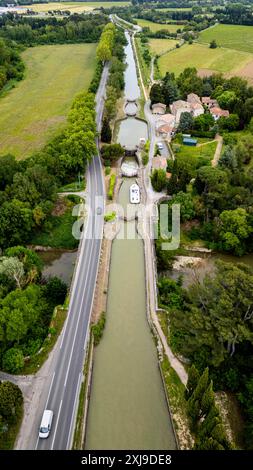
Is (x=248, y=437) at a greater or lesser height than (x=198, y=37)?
lesser

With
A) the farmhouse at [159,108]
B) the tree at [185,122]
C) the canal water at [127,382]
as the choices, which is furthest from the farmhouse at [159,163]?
the farmhouse at [159,108]

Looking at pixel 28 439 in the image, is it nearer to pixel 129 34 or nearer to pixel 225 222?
pixel 225 222

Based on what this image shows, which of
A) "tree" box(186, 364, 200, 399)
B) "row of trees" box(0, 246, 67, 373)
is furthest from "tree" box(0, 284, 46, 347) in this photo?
"tree" box(186, 364, 200, 399)

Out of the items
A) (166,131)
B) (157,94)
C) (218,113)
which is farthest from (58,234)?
(157,94)

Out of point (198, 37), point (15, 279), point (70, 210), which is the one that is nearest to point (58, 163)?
point (70, 210)

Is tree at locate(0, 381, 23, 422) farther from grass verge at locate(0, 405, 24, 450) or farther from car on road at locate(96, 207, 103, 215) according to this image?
car on road at locate(96, 207, 103, 215)
